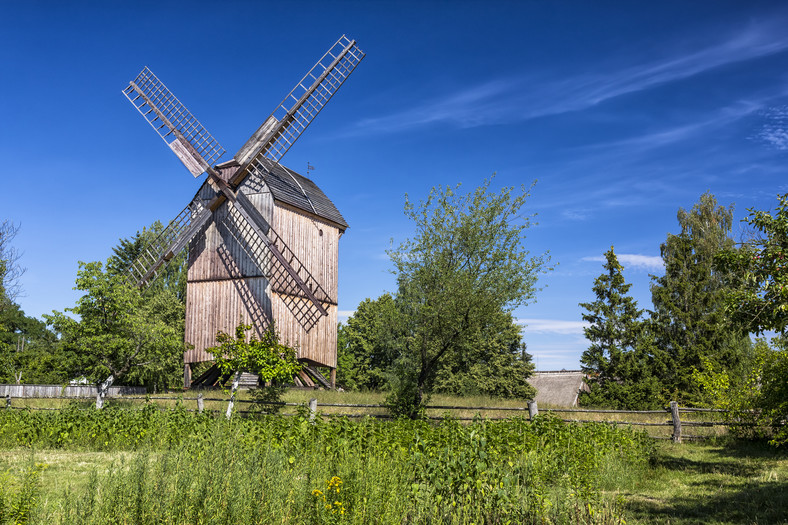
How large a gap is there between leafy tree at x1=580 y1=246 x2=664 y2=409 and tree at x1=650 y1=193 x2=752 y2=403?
1.02 m

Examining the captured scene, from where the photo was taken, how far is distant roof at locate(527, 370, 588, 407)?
37562 millimetres

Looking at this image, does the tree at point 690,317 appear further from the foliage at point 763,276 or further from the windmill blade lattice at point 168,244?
the windmill blade lattice at point 168,244

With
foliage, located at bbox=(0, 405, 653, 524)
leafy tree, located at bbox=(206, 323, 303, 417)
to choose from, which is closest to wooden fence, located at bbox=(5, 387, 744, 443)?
leafy tree, located at bbox=(206, 323, 303, 417)

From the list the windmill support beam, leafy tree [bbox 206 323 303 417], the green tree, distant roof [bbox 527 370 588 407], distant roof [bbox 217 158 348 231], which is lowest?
distant roof [bbox 527 370 588 407]

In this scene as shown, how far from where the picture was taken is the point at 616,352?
26547mm

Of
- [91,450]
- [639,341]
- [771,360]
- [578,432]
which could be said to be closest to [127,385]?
[91,450]

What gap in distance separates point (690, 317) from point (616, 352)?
3975 mm

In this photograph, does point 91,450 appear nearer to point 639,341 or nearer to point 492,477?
point 492,477

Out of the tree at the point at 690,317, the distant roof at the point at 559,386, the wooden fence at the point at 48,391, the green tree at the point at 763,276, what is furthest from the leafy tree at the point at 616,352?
the wooden fence at the point at 48,391

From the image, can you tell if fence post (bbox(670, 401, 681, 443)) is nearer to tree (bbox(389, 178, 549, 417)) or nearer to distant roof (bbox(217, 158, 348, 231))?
tree (bbox(389, 178, 549, 417))

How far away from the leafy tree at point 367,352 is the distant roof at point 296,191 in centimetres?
1296

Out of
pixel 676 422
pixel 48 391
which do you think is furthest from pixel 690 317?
pixel 48 391

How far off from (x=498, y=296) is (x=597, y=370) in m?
14.3

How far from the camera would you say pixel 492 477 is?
18.7ft
